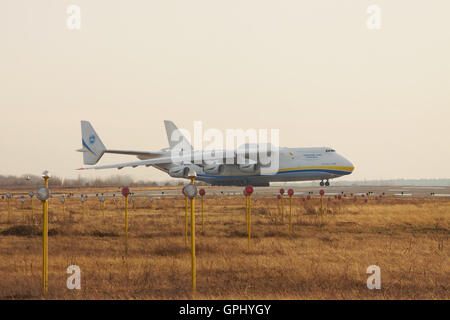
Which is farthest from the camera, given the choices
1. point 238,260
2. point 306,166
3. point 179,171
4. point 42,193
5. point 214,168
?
point 179,171

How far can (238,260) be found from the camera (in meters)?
15.6

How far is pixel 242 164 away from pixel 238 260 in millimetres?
44138

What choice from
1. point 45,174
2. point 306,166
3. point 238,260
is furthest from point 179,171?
point 45,174

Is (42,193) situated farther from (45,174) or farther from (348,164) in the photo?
(348,164)

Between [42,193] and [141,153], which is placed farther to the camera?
[141,153]

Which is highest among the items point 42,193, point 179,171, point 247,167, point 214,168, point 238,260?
point 42,193

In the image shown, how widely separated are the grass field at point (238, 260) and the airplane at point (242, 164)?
3230 cm

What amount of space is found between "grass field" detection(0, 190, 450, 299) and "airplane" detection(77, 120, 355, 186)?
3230cm

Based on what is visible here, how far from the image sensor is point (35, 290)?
11.5 m

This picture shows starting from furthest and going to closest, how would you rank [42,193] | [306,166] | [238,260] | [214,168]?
→ [214,168], [306,166], [238,260], [42,193]

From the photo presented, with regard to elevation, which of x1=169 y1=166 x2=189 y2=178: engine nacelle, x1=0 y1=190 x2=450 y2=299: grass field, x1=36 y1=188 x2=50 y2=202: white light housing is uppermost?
x1=36 y1=188 x2=50 y2=202: white light housing

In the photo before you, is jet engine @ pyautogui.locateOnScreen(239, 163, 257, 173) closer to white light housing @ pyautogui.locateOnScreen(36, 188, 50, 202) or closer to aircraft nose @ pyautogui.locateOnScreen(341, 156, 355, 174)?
aircraft nose @ pyautogui.locateOnScreen(341, 156, 355, 174)

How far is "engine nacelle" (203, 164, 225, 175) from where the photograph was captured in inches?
2393

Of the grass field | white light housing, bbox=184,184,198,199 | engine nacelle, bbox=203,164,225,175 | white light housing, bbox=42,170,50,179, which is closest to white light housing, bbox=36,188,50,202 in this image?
white light housing, bbox=42,170,50,179
